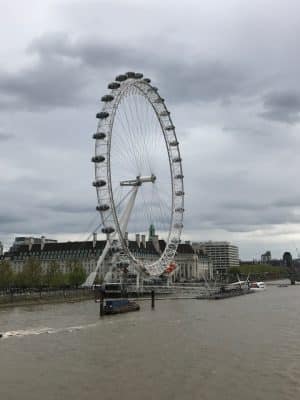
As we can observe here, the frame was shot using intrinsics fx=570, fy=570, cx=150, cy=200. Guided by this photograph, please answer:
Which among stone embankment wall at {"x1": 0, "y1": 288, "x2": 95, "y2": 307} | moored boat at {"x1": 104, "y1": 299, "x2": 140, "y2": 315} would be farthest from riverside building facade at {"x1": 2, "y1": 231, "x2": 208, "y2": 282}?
moored boat at {"x1": 104, "y1": 299, "x2": 140, "y2": 315}

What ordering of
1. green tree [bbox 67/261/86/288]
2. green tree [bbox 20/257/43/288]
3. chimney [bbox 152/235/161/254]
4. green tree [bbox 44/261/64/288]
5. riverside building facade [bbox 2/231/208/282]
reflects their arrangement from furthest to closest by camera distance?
chimney [bbox 152/235/161/254]
riverside building facade [bbox 2/231/208/282]
green tree [bbox 67/261/86/288]
green tree [bbox 44/261/64/288]
green tree [bbox 20/257/43/288]

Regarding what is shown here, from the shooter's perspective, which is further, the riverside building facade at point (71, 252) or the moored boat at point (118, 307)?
the riverside building facade at point (71, 252)

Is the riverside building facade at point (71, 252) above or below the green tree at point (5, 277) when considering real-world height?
above

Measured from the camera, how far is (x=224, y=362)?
809 inches

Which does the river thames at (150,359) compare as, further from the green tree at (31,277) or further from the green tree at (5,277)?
the green tree at (31,277)

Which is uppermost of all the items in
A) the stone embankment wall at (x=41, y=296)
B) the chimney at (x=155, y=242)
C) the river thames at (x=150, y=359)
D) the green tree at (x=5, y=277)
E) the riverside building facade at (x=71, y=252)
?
the chimney at (x=155, y=242)

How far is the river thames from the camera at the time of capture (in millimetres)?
16547

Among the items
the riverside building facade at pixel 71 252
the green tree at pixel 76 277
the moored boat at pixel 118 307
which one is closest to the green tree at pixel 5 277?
the green tree at pixel 76 277

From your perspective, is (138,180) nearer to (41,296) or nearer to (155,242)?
(41,296)

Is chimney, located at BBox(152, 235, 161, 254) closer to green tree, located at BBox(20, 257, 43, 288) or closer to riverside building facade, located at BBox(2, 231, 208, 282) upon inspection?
riverside building facade, located at BBox(2, 231, 208, 282)

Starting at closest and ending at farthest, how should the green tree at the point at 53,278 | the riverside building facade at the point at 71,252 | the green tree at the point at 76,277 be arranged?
the green tree at the point at 53,278
the green tree at the point at 76,277
the riverside building facade at the point at 71,252

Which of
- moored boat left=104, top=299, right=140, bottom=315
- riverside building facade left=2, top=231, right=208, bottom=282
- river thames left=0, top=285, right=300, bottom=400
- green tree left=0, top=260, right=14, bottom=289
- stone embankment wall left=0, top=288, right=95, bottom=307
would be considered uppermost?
riverside building facade left=2, top=231, right=208, bottom=282

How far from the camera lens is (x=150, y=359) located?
21484 mm

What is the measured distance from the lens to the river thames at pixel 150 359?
16547 millimetres
